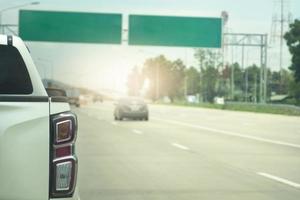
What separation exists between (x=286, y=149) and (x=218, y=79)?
122485mm

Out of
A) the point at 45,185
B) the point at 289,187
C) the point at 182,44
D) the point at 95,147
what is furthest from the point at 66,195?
the point at 182,44

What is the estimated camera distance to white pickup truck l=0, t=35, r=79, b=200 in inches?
165

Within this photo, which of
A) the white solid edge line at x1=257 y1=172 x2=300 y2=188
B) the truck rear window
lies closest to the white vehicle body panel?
the truck rear window

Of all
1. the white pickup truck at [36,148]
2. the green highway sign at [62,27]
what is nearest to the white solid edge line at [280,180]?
the white pickup truck at [36,148]

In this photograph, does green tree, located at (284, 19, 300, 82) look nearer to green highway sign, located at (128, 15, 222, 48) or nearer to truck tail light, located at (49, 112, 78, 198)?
green highway sign, located at (128, 15, 222, 48)

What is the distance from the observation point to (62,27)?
63.9 meters

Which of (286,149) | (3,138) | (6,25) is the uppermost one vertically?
(6,25)

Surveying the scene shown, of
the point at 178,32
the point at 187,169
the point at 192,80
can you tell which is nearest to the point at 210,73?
the point at 192,80

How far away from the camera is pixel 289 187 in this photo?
11.7m

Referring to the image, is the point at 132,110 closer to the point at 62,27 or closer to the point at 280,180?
the point at 62,27

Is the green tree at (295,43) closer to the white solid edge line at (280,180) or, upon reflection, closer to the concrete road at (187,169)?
the concrete road at (187,169)

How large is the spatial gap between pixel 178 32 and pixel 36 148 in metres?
60.3

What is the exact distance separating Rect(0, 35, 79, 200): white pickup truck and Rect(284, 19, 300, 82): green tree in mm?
81433

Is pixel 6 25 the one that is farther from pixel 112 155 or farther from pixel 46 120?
pixel 46 120
